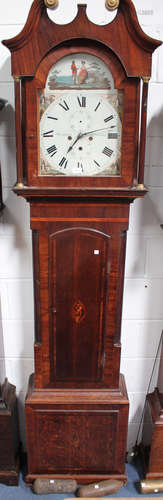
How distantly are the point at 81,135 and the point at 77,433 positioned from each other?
45.6 inches

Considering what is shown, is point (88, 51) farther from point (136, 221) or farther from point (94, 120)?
point (136, 221)

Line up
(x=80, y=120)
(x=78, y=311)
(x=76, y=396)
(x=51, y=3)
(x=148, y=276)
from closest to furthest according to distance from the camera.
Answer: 1. (x=51, y=3)
2. (x=80, y=120)
3. (x=78, y=311)
4. (x=76, y=396)
5. (x=148, y=276)

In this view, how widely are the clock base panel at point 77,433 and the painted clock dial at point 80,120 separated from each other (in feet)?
2.85

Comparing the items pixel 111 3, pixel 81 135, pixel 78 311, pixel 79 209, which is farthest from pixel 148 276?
pixel 111 3

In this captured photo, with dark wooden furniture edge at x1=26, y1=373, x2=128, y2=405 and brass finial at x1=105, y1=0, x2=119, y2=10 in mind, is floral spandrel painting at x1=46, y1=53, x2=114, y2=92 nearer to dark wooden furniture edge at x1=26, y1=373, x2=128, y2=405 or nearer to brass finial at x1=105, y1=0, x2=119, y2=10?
brass finial at x1=105, y1=0, x2=119, y2=10

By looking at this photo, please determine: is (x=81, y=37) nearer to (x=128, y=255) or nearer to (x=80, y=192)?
(x=80, y=192)

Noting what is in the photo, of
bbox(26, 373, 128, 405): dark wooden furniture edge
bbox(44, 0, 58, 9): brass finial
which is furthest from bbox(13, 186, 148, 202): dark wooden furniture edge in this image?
bbox(26, 373, 128, 405): dark wooden furniture edge

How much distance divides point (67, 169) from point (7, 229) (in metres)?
0.45

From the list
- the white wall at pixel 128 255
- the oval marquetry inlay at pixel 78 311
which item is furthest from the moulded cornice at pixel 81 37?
the oval marquetry inlay at pixel 78 311

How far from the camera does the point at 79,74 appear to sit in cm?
116

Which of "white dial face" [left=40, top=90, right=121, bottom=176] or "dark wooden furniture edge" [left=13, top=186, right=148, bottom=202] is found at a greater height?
"white dial face" [left=40, top=90, right=121, bottom=176]

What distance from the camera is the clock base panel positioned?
1518mm

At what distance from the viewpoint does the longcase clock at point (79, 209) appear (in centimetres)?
113

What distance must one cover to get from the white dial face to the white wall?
0.94ft
